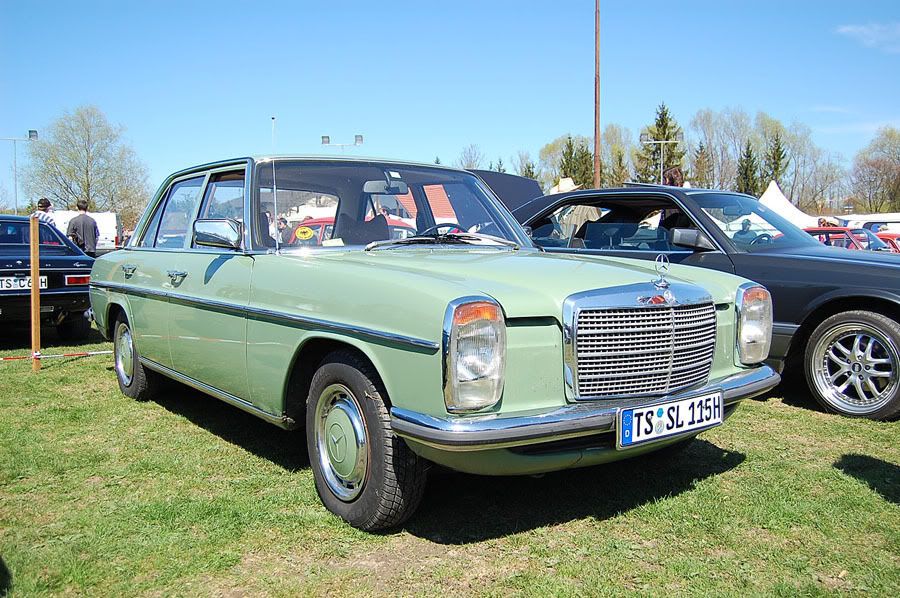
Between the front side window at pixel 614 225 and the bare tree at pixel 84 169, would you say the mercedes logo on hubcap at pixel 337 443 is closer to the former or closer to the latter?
the front side window at pixel 614 225

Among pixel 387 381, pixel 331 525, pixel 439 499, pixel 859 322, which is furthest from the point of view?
pixel 859 322

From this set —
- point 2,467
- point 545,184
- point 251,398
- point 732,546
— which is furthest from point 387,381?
point 545,184

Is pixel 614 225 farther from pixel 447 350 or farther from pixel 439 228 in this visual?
pixel 447 350

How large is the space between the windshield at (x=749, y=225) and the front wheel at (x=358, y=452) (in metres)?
3.78

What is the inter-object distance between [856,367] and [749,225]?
1425 mm

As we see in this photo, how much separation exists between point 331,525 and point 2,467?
204 cm

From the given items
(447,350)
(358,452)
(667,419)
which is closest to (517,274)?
(447,350)

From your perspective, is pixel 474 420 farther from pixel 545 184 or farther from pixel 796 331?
pixel 545 184

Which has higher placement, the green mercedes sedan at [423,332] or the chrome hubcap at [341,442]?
the green mercedes sedan at [423,332]

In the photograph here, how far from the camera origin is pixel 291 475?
153 inches

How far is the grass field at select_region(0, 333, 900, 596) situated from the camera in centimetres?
274

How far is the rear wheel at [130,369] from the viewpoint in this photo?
5426 millimetres

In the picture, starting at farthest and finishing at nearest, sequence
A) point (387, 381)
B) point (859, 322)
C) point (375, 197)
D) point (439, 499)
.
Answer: point (859, 322) < point (375, 197) < point (439, 499) < point (387, 381)

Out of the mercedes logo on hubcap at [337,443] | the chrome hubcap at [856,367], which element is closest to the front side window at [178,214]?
the mercedes logo on hubcap at [337,443]
